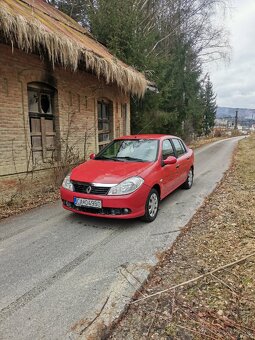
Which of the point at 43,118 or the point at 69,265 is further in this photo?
the point at 43,118

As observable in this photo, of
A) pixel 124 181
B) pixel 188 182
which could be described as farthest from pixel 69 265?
pixel 188 182

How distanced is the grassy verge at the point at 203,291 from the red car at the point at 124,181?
0.90 meters

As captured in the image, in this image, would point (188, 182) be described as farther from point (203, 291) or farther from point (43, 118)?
point (203, 291)

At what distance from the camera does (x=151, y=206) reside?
508cm

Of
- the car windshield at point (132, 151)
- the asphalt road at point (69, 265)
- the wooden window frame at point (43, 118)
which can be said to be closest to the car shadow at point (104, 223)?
the asphalt road at point (69, 265)

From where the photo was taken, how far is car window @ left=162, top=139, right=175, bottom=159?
5.92 m

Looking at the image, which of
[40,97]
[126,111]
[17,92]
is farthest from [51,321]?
[126,111]

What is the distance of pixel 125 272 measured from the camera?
11.2ft

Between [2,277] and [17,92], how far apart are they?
16.6 feet

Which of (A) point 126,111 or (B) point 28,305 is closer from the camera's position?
(B) point 28,305

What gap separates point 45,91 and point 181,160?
176 inches

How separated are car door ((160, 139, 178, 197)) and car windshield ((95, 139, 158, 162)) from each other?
26cm

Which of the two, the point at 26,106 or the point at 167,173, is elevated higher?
the point at 26,106

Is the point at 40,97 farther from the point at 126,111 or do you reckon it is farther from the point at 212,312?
the point at 212,312
